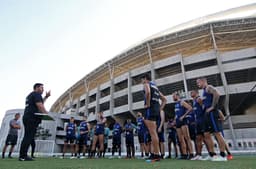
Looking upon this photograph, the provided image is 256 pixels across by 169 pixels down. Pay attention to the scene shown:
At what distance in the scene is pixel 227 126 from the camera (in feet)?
67.5

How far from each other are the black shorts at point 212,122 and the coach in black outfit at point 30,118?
371 cm

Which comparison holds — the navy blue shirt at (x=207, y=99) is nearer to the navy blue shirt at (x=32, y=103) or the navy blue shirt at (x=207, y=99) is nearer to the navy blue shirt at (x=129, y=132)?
the navy blue shirt at (x=32, y=103)

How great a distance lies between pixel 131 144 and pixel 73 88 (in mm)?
31551

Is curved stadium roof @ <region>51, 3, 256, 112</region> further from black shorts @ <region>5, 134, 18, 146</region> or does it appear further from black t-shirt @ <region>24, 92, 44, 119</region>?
black t-shirt @ <region>24, 92, 44, 119</region>

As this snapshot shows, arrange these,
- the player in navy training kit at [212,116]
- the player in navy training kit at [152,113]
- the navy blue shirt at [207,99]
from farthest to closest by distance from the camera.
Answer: the navy blue shirt at [207,99], the player in navy training kit at [212,116], the player in navy training kit at [152,113]

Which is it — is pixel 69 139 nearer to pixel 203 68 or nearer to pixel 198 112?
pixel 198 112

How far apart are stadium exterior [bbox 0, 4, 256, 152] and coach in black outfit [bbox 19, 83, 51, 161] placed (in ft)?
53.1

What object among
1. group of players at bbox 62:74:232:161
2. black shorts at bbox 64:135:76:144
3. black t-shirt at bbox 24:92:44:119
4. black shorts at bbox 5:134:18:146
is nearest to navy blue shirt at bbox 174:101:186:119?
group of players at bbox 62:74:232:161

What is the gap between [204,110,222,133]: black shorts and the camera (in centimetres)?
372

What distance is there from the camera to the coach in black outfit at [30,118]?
12.4ft

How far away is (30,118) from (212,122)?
409 centimetres

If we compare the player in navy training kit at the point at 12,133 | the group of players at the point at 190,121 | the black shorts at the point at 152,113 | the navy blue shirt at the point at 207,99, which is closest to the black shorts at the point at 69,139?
the group of players at the point at 190,121

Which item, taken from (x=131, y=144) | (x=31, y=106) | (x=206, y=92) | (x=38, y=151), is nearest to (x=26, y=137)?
(x=31, y=106)

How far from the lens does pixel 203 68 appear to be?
20.9 metres
